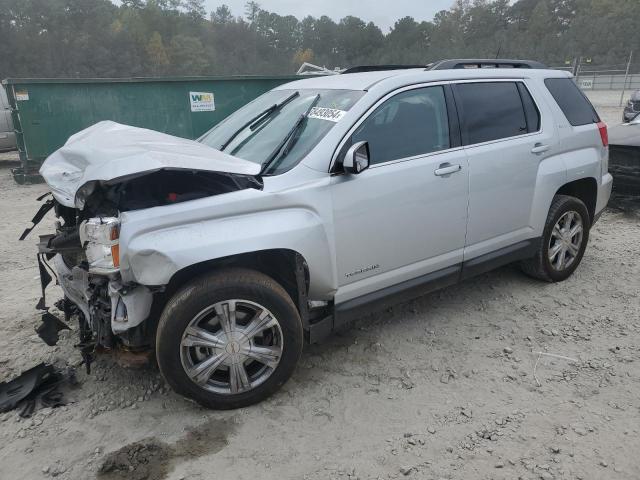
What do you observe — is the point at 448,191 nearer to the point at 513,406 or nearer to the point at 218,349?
the point at 513,406

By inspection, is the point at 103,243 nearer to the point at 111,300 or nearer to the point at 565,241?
the point at 111,300

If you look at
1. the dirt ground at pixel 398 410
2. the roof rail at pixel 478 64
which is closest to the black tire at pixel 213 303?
the dirt ground at pixel 398 410

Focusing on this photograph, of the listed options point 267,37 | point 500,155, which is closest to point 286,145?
point 500,155

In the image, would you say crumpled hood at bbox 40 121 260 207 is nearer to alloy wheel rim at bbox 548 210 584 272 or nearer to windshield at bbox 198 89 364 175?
windshield at bbox 198 89 364 175

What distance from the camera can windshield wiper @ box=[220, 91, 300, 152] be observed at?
12.2 feet

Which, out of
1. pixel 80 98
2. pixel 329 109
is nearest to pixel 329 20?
pixel 80 98

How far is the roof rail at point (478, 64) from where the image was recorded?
12.5 ft

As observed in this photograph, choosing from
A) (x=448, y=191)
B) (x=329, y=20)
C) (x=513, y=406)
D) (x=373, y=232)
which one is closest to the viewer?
(x=513, y=406)

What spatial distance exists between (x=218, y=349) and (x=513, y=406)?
69.4 inches

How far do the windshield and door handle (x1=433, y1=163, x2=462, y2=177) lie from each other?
0.74 m

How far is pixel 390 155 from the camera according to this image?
10.9ft

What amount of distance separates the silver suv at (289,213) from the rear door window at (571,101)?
23 centimetres

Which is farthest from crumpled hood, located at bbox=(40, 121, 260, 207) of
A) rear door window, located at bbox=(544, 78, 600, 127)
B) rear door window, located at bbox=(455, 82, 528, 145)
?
rear door window, located at bbox=(544, 78, 600, 127)

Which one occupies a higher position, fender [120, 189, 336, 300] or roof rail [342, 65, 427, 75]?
roof rail [342, 65, 427, 75]
